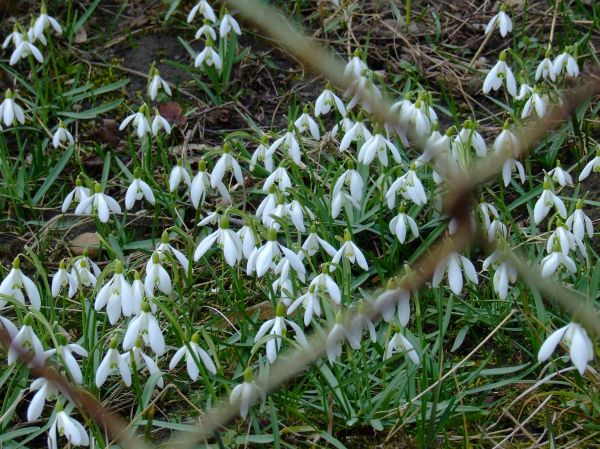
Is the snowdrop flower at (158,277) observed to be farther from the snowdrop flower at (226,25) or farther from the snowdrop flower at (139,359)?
the snowdrop flower at (226,25)

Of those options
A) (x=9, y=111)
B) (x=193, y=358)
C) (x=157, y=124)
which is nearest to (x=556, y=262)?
(x=193, y=358)

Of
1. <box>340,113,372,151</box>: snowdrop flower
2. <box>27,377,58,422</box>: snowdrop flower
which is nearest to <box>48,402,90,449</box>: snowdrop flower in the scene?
<box>27,377,58,422</box>: snowdrop flower

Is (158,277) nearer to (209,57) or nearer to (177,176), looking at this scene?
(177,176)

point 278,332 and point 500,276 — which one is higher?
point 278,332

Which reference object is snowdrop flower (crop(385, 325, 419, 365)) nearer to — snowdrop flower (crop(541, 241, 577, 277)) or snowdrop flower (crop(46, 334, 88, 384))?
snowdrop flower (crop(541, 241, 577, 277))

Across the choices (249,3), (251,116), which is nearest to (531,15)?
(251,116)

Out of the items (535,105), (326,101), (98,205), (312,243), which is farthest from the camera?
(326,101)

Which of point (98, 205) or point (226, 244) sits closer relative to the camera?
point (226, 244)
